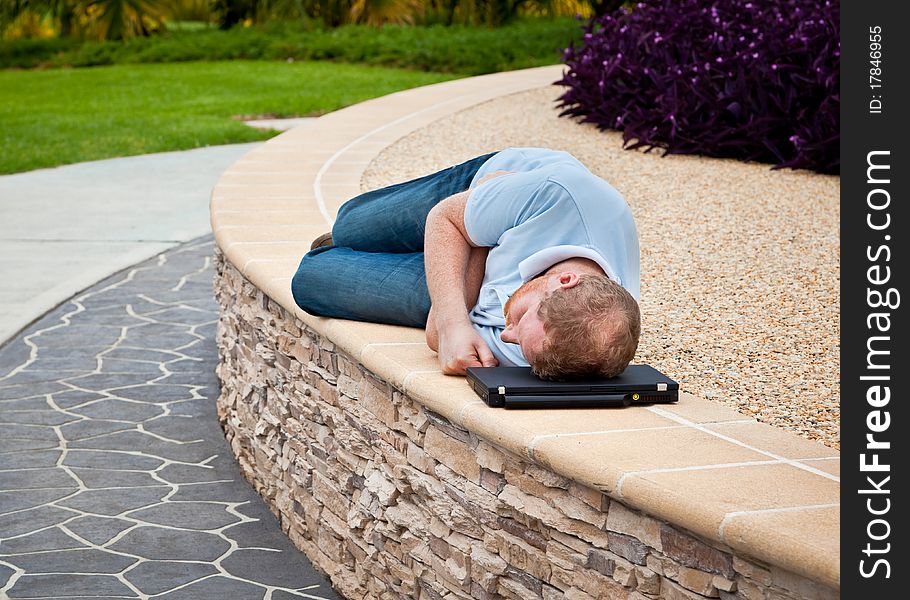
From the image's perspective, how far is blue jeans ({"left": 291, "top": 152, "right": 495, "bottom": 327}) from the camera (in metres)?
3.35

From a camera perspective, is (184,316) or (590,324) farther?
(184,316)

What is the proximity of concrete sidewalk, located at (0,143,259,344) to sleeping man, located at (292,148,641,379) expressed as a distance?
12.2 ft

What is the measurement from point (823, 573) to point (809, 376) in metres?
1.72

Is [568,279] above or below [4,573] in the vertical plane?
above

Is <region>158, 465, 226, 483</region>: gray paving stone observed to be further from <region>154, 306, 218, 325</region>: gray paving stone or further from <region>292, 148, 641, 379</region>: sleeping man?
<region>154, 306, 218, 325</region>: gray paving stone

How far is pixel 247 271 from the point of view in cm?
430

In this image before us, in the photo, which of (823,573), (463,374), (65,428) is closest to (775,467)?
(823,573)

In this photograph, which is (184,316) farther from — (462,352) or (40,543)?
(462,352)

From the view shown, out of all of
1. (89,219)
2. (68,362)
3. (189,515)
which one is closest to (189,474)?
(189,515)

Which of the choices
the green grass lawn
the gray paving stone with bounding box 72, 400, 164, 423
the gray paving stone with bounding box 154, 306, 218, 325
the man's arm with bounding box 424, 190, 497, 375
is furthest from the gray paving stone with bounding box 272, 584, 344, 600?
the green grass lawn

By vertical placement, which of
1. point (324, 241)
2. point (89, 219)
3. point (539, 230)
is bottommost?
point (89, 219)

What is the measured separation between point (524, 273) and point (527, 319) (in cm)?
15

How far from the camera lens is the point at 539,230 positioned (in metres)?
2.88
